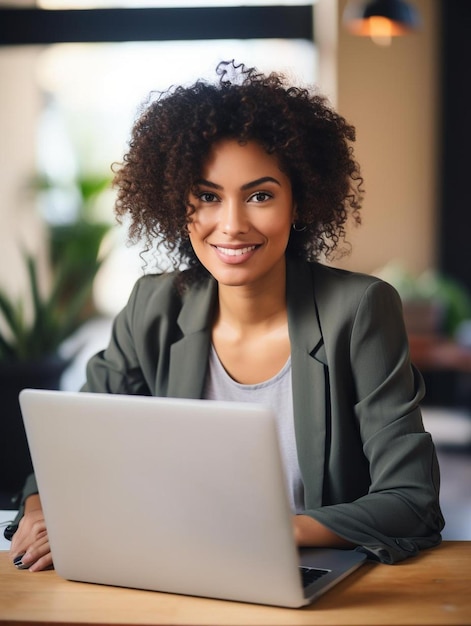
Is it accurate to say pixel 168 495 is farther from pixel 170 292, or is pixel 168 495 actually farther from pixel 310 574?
pixel 170 292

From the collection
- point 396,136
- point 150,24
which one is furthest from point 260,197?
point 396,136

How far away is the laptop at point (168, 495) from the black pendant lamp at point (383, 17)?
13.9ft

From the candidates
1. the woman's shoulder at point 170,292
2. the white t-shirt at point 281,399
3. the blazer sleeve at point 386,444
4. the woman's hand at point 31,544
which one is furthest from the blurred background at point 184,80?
the blazer sleeve at point 386,444

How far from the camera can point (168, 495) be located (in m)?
1.36

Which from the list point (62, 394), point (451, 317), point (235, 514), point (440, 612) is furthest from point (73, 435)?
point (451, 317)

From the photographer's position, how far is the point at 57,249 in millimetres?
8820

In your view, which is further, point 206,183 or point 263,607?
point 206,183

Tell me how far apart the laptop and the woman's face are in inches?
23.3

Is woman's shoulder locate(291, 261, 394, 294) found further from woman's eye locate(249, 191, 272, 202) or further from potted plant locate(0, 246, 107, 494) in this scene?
potted plant locate(0, 246, 107, 494)

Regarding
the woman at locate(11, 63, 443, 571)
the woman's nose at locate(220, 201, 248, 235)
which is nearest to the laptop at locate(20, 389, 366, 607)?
the woman at locate(11, 63, 443, 571)

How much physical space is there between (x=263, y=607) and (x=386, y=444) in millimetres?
470

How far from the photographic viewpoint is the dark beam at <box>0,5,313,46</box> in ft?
14.9

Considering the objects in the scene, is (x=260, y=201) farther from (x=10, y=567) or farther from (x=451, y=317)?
(x=451, y=317)

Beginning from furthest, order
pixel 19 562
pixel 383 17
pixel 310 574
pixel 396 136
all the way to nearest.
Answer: pixel 396 136
pixel 383 17
pixel 19 562
pixel 310 574
